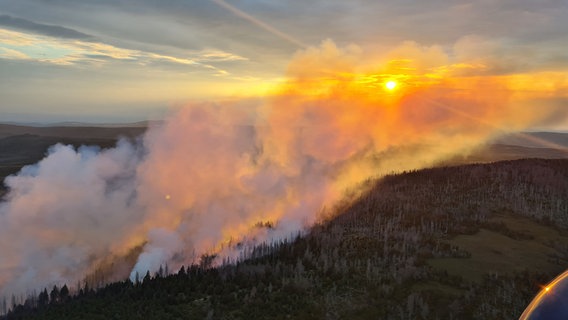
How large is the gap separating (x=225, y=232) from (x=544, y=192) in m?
37.0

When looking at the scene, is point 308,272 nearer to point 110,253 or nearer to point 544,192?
point 110,253

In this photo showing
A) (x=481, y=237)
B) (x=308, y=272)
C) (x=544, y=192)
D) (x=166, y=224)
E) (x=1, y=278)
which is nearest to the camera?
(x=308, y=272)

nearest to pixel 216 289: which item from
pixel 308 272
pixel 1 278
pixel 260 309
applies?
pixel 260 309

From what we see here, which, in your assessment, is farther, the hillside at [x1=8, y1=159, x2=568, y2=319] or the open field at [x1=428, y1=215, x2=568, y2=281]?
the open field at [x1=428, y1=215, x2=568, y2=281]

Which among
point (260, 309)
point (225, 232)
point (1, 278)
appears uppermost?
point (260, 309)

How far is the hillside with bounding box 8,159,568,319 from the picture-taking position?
20625 millimetres

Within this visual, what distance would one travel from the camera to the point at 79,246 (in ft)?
162

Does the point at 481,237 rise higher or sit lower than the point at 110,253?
higher

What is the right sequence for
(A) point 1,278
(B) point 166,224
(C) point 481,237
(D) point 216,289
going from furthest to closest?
(B) point 166,224, (A) point 1,278, (C) point 481,237, (D) point 216,289

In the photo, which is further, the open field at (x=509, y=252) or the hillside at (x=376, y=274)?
the open field at (x=509, y=252)

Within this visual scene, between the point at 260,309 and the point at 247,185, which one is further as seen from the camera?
the point at 247,185

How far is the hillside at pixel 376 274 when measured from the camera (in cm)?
2062

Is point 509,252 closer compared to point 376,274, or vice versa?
point 376,274

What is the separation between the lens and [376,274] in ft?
81.6
